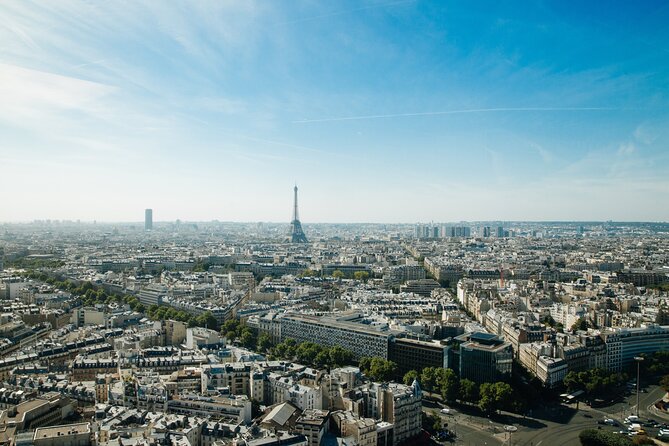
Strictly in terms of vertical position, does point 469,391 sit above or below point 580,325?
below

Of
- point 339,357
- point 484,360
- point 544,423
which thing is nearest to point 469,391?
point 484,360

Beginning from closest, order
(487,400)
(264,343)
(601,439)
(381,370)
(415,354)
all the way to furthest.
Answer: (601,439)
(487,400)
(381,370)
(415,354)
(264,343)

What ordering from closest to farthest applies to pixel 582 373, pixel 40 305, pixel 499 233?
pixel 582 373
pixel 40 305
pixel 499 233

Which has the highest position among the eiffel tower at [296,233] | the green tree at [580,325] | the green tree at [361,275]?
the eiffel tower at [296,233]

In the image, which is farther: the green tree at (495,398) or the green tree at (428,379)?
the green tree at (428,379)

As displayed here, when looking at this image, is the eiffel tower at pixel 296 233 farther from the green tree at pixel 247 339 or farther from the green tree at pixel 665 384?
the green tree at pixel 665 384

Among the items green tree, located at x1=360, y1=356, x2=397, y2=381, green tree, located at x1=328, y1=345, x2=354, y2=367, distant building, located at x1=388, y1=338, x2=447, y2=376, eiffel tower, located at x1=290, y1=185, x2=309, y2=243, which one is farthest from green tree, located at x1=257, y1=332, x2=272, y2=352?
eiffel tower, located at x1=290, y1=185, x2=309, y2=243

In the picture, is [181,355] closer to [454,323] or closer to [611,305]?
[454,323]

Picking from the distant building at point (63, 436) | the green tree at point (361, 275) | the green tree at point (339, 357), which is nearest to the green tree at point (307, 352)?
the green tree at point (339, 357)

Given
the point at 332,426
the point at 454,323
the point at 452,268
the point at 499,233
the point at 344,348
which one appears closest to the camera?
the point at 332,426

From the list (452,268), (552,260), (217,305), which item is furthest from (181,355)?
(552,260)

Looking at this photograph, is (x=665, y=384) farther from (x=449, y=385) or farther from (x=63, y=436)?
(x=63, y=436)
